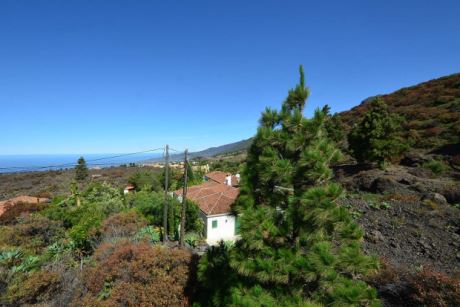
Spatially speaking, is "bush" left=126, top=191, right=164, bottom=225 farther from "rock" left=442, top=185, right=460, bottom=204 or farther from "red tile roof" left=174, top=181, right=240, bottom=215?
"rock" left=442, top=185, right=460, bottom=204

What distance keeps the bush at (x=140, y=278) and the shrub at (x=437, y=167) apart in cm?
2359

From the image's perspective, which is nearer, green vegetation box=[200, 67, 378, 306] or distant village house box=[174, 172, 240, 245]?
green vegetation box=[200, 67, 378, 306]

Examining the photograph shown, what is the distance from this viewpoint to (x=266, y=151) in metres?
4.44

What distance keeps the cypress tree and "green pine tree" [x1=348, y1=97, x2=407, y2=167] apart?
22149 millimetres

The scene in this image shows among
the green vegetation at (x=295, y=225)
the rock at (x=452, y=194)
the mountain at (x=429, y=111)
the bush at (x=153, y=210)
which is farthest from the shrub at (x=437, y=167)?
the bush at (x=153, y=210)

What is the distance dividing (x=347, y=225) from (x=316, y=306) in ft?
4.59

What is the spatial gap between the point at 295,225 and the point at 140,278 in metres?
6.12

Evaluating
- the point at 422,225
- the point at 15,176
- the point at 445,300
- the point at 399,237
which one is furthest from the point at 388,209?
the point at 15,176

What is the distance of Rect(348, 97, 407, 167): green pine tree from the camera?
74.8 ft

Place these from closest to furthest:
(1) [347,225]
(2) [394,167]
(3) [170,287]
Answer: (1) [347,225] < (3) [170,287] < (2) [394,167]

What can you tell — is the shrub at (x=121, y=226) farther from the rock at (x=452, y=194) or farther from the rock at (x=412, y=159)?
the rock at (x=412, y=159)

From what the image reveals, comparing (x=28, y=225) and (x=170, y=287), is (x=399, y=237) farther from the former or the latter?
(x=28, y=225)

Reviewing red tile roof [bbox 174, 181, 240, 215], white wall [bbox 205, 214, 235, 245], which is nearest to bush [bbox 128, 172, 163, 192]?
red tile roof [bbox 174, 181, 240, 215]

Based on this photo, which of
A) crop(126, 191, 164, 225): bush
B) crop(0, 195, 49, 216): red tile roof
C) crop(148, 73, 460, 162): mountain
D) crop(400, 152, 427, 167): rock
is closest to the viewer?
crop(126, 191, 164, 225): bush
